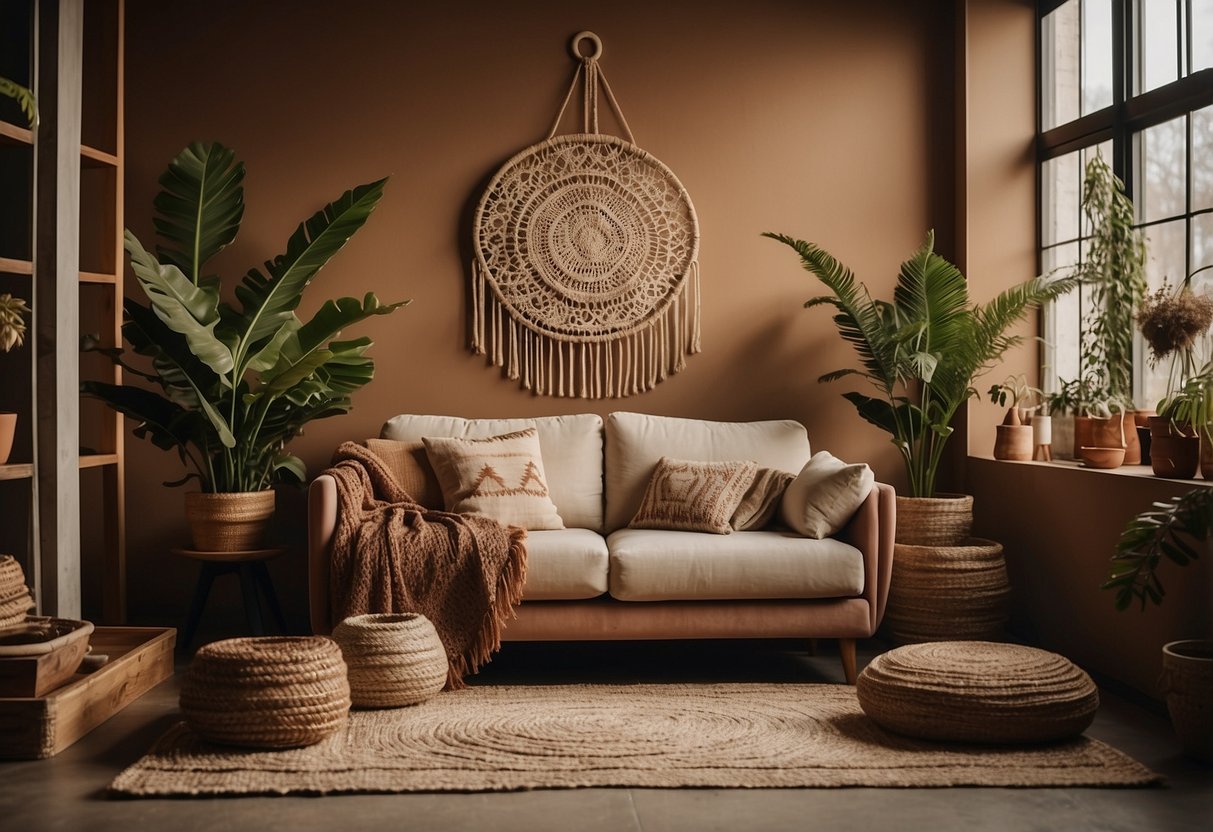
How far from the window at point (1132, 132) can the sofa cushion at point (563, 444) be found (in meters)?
1.82

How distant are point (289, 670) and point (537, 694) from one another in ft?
2.92

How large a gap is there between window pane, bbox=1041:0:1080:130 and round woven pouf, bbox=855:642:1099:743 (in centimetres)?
243

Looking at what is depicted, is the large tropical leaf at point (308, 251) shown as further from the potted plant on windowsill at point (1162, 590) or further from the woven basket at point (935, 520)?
the potted plant on windowsill at point (1162, 590)

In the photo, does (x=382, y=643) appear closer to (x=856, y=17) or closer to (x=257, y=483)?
(x=257, y=483)

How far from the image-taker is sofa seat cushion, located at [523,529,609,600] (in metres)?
3.56

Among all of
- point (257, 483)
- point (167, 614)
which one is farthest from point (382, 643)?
point (167, 614)

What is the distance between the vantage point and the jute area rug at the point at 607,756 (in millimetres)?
2631

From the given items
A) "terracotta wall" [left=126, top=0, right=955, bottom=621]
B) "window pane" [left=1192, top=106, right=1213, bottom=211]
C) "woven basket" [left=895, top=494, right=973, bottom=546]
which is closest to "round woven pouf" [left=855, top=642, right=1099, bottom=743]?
"woven basket" [left=895, top=494, right=973, bottom=546]

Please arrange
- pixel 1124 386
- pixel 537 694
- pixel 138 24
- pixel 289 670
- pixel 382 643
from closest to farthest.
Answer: pixel 289 670, pixel 382 643, pixel 537 694, pixel 1124 386, pixel 138 24

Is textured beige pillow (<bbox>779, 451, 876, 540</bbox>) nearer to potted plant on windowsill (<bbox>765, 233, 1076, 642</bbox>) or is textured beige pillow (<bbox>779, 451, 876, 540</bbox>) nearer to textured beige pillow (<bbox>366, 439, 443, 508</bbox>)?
potted plant on windowsill (<bbox>765, 233, 1076, 642</bbox>)

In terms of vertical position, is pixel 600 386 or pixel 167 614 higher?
pixel 600 386

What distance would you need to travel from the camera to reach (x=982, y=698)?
9.34 feet

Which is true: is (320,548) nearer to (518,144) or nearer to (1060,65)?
(518,144)

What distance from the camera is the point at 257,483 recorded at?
13.4 ft
